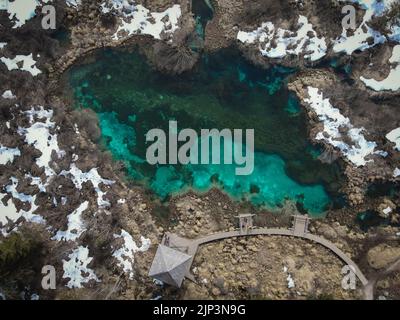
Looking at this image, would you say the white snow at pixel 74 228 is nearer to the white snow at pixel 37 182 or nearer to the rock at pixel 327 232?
the white snow at pixel 37 182

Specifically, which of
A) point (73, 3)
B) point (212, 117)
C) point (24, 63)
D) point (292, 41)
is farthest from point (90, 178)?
point (292, 41)

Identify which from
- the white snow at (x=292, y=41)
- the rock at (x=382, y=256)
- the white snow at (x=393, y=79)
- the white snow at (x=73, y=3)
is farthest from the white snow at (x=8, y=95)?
the rock at (x=382, y=256)

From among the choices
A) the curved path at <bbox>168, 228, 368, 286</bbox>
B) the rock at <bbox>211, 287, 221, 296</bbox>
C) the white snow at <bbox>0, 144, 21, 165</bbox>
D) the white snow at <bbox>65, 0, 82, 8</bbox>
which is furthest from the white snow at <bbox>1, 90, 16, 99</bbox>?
the rock at <bbox>211, 287, 221, 296</bbox>

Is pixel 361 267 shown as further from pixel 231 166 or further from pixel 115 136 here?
pixel 115 136

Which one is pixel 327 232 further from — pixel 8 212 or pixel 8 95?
pixel 8 95
